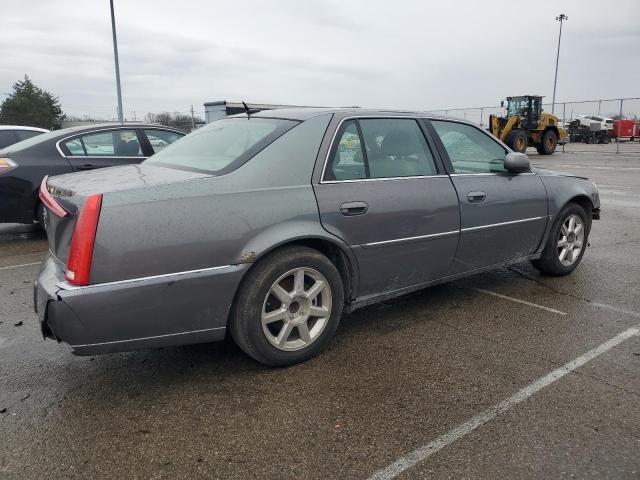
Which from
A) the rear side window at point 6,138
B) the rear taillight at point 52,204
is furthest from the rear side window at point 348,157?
the rear side window at point 6,138

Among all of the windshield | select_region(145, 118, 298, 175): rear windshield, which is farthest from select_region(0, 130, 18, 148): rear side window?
the windshield

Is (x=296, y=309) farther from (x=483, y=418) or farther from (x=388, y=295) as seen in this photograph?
(x=483, y=418)

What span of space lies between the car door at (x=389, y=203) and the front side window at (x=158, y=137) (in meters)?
4.57

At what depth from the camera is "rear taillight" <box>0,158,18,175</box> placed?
21.2 feet

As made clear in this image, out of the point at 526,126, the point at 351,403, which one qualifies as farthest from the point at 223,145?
the point at 526,126

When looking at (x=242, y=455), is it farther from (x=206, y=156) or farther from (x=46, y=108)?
(x=46, y=108)

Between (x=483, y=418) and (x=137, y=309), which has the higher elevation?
(x=137, y=309)

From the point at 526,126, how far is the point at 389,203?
78.6 ft

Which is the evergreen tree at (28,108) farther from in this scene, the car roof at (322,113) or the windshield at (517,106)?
the car roof at (322,113)

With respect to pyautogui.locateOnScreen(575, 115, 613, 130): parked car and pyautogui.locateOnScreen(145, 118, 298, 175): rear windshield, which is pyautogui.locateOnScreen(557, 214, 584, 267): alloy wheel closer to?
pyautogui.locateOnScreen(145, 118, 298, 175): rear windshield

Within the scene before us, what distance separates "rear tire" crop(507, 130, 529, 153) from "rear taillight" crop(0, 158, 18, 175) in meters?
21.1

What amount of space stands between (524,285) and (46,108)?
60741 millimetres

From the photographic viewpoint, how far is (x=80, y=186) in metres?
2.92

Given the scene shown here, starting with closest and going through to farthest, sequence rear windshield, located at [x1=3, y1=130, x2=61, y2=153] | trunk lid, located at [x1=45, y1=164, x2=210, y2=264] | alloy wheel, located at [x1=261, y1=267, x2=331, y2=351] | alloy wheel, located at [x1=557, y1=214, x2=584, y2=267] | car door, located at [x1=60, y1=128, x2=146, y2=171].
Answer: trunk lid, located at [x1=45, y1=164, x2=210, y2=264]
alloy wheel, located at [x1=261, y1=267, x2=331, y2=351]
alloy wheel, located at [x1=557, y1=214, x2=584, y2=267]
rear windshield, located at [x1=3, y1=130, x2=61, y2=153]
car door, located at [x1=60, y1=128, x2=146, y2=171]
